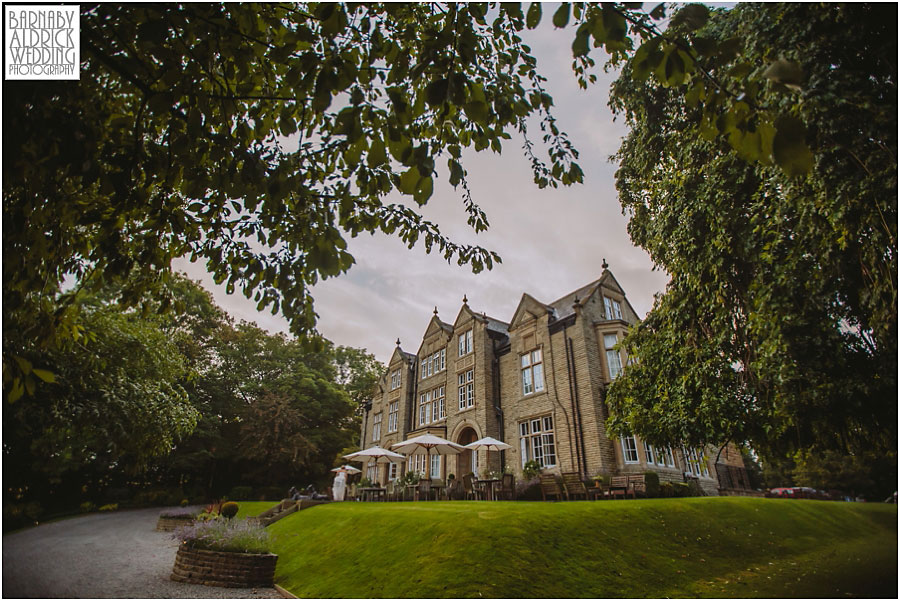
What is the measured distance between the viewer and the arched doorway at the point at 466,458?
859 inches

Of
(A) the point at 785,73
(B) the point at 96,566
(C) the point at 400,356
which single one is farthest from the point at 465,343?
(A) the point at 785,73

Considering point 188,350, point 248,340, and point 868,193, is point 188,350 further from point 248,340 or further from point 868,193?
point 868,193

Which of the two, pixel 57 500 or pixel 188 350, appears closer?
pixel 57 500

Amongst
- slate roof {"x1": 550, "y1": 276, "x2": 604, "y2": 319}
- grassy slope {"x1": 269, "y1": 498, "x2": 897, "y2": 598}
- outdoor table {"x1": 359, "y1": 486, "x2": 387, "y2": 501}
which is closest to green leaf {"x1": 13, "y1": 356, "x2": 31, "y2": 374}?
grassy slope {"x1": 269, "y1": 498, "x2": 897, "y2": 598}

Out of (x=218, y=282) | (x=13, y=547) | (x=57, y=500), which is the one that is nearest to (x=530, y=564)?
(x=218, y=282)

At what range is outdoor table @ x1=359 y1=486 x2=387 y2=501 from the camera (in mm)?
21119

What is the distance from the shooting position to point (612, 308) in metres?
21.9

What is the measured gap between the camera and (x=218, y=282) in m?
4.08

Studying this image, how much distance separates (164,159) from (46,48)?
2.99 ft

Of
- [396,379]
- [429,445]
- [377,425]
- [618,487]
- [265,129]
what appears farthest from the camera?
[377,425]

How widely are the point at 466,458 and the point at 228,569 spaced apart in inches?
624

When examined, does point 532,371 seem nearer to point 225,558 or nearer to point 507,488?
point 507,488

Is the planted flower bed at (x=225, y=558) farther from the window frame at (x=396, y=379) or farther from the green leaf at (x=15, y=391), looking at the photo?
the window frame at (x=396, y=379)

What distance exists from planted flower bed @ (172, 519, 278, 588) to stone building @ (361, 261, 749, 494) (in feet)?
41.4
